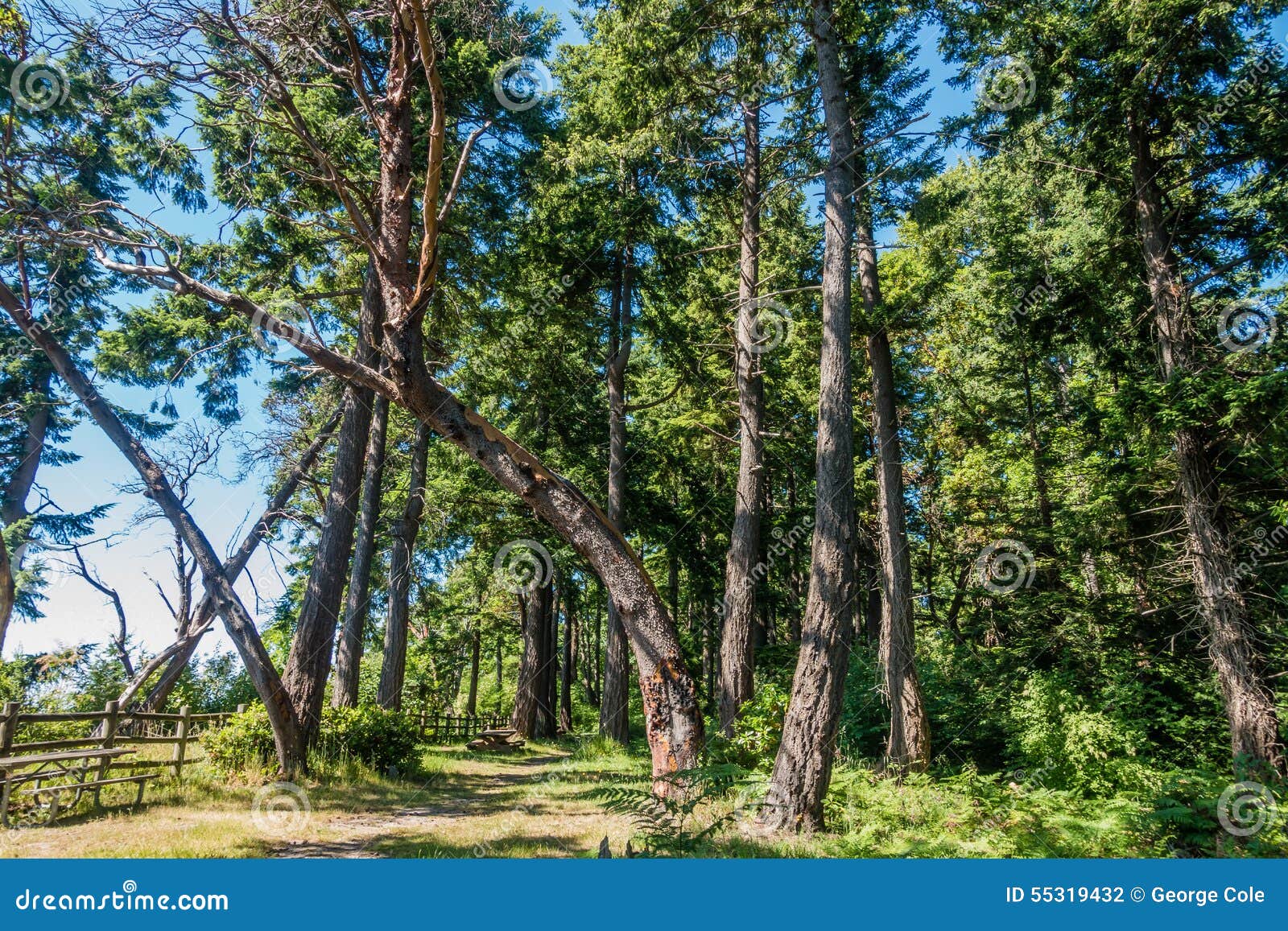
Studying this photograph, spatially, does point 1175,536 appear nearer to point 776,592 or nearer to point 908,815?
point 908,815

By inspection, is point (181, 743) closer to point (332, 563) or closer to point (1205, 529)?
point (332, 563)

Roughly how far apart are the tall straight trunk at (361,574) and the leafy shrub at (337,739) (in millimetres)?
1920

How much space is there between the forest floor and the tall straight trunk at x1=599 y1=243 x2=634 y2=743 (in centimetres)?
357

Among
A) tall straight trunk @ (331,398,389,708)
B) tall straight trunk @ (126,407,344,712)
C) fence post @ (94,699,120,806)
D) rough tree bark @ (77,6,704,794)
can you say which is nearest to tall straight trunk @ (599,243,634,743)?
tall straight trunk @ (331,398,389,708)

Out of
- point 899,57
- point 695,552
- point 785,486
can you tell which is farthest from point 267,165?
point 785,486

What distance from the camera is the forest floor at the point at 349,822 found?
5895 mm

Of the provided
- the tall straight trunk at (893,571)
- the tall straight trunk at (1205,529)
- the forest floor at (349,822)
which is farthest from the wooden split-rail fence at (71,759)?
the tall straight trunk at (1205,529)

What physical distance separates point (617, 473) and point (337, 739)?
25.0 feet

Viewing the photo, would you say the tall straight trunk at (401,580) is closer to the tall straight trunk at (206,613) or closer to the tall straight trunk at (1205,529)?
the tall straight trunk at (206,613)

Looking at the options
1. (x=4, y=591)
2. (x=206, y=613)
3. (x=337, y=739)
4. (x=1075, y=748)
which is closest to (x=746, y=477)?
(x=1075, y=748)

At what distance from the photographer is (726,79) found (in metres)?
11.0

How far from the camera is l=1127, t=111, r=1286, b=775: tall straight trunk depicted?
823 centimetres

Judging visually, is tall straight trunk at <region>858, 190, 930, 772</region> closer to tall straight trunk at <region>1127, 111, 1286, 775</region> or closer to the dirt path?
tall straight trunk at <region>1127, 111, 1286, 775</region>

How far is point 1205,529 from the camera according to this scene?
889 cm
